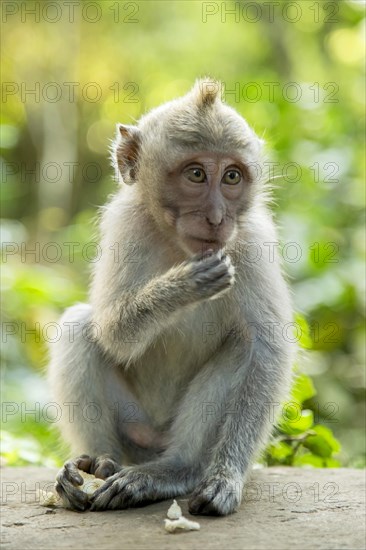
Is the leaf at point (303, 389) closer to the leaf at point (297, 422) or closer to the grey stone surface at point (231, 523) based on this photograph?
the leaf at point (297, 422)

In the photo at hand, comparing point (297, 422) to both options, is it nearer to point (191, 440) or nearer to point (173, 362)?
point (173, 362)

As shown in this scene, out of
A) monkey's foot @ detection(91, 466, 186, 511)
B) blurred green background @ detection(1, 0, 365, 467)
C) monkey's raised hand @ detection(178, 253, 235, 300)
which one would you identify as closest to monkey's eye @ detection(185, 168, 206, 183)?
monkey's raised hand @ detection(178, 253, 235, 300)

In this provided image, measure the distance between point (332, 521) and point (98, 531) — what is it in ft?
4.44

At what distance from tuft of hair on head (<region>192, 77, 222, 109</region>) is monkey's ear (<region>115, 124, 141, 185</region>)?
1.90ft

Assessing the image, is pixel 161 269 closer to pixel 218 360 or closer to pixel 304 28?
pixel 218 360

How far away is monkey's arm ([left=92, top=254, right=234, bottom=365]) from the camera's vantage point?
209 inches

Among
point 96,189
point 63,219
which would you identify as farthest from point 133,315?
point 96,189

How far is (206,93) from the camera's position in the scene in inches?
231

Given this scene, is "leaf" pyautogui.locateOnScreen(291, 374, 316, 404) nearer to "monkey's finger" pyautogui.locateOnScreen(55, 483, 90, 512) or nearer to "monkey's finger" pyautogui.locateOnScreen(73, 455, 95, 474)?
"monkey's finger" pyautogui.locateOnScreen(73, 455, 95, 474)

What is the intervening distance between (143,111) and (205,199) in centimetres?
281

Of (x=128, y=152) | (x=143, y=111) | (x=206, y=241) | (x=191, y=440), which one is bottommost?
(x=191, y=440)

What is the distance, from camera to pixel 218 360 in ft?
19.8

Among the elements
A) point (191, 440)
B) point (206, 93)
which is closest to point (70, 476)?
point (191, 440)

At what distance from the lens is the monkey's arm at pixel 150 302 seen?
532 cm
